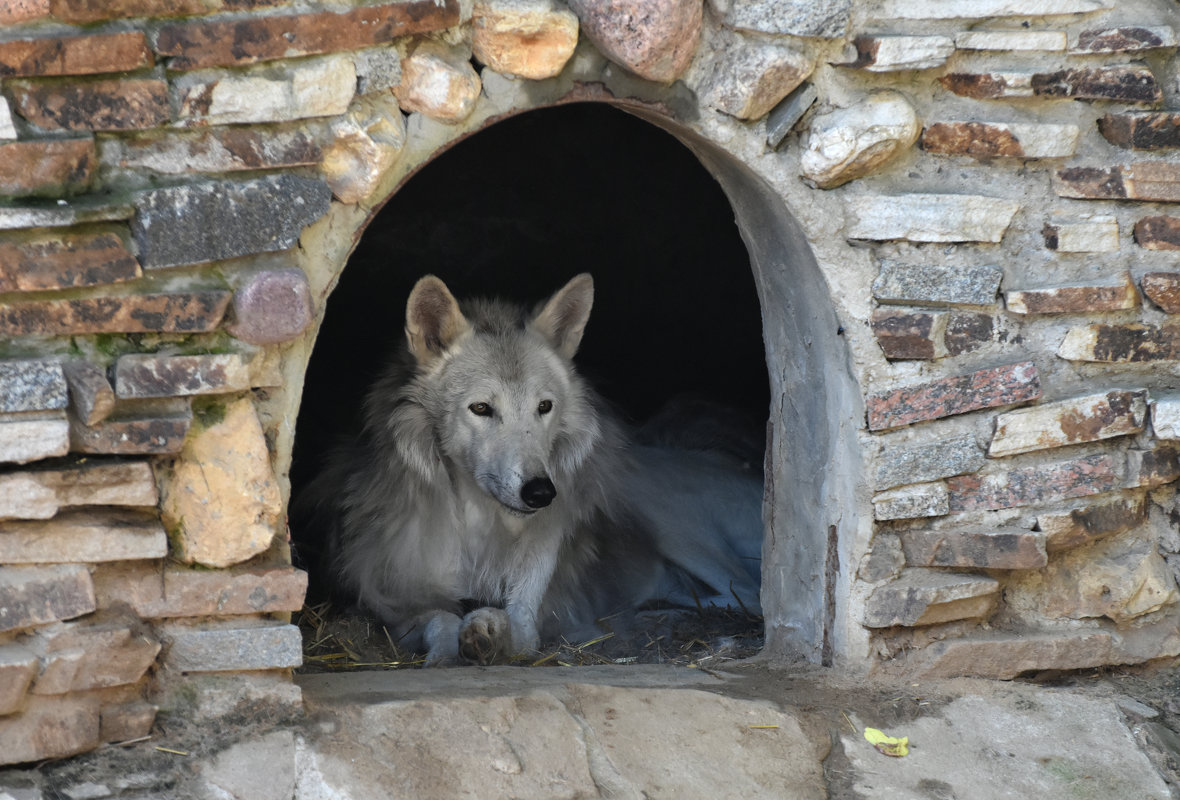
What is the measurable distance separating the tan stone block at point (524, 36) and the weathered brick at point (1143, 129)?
4.75 feet

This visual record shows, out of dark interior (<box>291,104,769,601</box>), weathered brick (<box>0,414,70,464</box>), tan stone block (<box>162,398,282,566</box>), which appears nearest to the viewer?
weathered brick (<box>0,414,70,464</box>)

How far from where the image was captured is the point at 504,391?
3811 millimetres

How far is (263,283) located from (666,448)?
3.23 m

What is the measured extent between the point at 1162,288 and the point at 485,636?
223cm

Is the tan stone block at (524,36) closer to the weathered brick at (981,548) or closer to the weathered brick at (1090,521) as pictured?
the weathered brick at (981,548)

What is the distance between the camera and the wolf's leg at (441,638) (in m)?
3.62

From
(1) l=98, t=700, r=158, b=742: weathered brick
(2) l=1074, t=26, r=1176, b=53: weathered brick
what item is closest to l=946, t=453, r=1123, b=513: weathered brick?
(2) l=1074, t=26, r=1176, b=53: weathered brick

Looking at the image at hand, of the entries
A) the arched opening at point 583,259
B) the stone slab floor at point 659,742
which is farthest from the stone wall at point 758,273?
the arched opening at point 583,259

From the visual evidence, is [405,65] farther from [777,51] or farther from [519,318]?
[519,318]

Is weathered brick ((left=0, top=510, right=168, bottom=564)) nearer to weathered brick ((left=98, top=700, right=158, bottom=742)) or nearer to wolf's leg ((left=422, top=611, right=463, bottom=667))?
weathered brick ((left=98, top=700, right=158, bottom=742))

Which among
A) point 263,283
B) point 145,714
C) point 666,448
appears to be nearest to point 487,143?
point 666,448

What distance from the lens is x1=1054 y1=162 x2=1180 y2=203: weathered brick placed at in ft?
9.66

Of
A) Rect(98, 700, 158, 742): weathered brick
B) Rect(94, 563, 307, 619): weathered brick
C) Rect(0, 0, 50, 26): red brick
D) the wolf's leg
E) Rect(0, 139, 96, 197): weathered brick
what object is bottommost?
the wolf's leg

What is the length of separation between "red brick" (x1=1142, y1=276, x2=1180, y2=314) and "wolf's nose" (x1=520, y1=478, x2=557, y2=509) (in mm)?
1815
